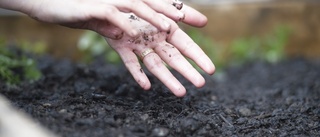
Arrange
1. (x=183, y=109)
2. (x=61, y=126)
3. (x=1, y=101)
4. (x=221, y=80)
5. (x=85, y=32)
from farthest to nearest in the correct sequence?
(x=85, y=32)
(x=221, y=80)
(x=183, y=109)
(x=61, y=126)
(x=1, y=101)

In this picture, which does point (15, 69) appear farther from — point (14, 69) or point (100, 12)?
point (100, 12)

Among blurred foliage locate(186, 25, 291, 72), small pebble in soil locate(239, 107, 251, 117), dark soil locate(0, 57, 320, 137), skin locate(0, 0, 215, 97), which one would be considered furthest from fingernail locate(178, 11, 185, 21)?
blurred foliage locate(186, 25, 291, 72)

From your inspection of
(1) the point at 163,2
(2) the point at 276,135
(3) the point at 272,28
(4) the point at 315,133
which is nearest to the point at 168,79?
(1) the point at 163,2

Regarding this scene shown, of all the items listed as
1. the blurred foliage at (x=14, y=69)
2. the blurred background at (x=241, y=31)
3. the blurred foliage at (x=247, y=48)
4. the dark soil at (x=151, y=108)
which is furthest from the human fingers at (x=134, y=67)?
the blurred background at (x=241, y=31)

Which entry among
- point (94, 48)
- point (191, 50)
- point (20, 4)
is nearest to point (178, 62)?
point (191, 50)

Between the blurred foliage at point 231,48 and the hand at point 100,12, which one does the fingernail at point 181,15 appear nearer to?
the hand at point 100,12

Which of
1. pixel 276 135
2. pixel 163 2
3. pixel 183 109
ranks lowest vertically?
pixel 183 109

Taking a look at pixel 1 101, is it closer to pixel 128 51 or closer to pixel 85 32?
pixel 128 51
